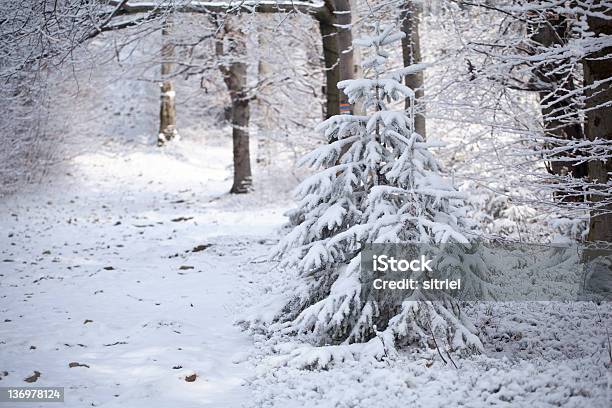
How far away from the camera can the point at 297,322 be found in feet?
17.5

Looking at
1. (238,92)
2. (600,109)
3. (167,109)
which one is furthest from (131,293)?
(167,109)

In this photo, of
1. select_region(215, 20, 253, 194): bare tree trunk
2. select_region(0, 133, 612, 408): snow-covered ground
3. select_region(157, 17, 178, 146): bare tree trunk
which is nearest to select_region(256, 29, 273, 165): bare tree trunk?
select_region(215, 20, 253, 194): bare tree trunk

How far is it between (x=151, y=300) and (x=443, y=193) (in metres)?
4.40

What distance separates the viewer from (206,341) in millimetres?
5551

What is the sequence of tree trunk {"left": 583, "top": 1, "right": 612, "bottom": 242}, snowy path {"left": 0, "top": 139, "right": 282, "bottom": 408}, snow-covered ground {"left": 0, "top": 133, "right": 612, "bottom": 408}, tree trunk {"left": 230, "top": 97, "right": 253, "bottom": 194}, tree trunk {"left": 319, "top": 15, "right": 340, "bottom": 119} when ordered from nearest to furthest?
snow-covered ground {"left": 0, "top": 133, "right": 612, "bottom": 408} → snowy path {"left": 0, "top": 139, "right": 282, "bottom": 408} → tree trunk {"left": 583, "top": 1, "right": 612, "bottom": 242} → tree trunk {"left": 319, "top": 15, "right": 340, "bottom": 119} → tree trunk {"left": 230, "top": 97, "right": 253, "bottom": 194}

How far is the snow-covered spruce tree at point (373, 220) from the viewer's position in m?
4.64

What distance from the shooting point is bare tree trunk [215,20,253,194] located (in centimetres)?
1456

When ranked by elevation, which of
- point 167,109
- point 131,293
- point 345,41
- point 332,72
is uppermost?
point 167,109

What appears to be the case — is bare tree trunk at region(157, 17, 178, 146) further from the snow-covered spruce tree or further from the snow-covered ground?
the snow-covered spruce tree

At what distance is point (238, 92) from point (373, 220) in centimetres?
1138

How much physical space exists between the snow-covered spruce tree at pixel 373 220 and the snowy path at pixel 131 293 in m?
1.10

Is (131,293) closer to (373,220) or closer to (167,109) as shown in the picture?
(373,220)

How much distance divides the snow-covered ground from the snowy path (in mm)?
21

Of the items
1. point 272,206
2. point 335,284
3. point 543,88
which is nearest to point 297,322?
point 335,284
